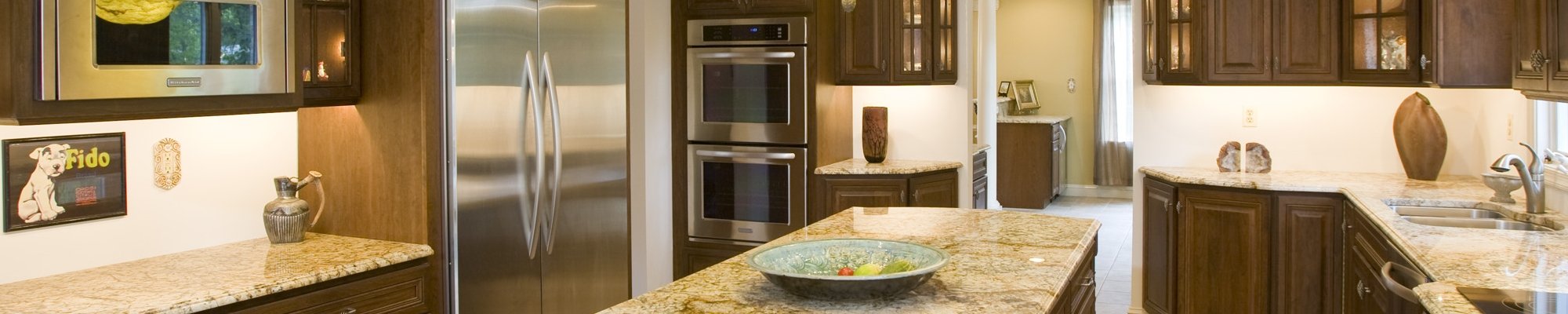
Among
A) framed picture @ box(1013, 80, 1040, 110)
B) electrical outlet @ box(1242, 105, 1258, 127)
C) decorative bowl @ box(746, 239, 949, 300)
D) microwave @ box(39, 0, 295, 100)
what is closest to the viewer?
decorative bowl @ box(746, 239, 949, 300)

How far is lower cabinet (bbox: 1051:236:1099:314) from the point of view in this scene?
273 cm

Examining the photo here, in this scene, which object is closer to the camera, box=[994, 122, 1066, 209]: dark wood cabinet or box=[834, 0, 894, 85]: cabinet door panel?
box=[834, 0, 894, 85]: cabinet door panel

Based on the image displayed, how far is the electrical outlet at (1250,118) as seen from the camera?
17.1ft

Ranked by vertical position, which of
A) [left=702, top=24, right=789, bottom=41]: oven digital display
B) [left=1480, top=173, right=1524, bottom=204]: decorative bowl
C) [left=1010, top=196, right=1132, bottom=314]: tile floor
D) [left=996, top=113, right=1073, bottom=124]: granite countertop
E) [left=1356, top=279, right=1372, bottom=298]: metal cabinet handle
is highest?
[left=702, top=24, right=789, bottom=41]: oven digital display

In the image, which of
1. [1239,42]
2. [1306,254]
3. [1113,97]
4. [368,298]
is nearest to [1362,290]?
[1306,254]

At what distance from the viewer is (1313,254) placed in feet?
15.0

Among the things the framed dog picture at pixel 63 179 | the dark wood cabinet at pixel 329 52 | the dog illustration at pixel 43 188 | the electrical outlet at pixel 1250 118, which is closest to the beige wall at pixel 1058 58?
the electrical outlet at pixel 1250 118

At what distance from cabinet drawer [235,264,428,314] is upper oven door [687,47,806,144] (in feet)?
7.52

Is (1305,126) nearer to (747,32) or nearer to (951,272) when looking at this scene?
(747,32)

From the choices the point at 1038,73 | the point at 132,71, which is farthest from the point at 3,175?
the point at 1038,73

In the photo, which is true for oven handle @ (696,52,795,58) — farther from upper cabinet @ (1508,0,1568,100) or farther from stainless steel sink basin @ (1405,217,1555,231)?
upper cabinet @ (1508,0,1568,100)

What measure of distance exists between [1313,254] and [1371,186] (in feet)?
1.10

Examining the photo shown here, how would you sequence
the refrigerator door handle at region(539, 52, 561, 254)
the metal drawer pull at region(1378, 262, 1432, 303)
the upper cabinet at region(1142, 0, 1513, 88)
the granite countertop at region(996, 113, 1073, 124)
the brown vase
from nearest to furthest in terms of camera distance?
the metal drawer pull at region(1378, 262, 1432, 303) < the refrigerator door handle at region(539, 52, 561, 254) < the upper cabinet at region(1142, 0, 1513, 88) < the brown vase < the granite countertop at region(996, 113, 1073, 124)

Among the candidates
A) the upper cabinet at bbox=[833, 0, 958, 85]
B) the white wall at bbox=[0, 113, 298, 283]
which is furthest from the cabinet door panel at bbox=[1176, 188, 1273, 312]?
the white wall at bbox=[0, 113, 298, 283]
